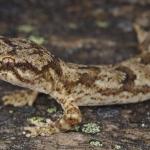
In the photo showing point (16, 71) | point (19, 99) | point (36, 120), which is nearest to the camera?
point (16, 71)

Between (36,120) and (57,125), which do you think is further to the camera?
(36,120)

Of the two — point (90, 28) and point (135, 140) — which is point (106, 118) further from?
point (90, 28)

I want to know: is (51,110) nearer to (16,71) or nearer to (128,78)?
(16,71)

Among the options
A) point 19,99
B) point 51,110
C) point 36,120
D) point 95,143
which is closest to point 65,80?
point 51,110

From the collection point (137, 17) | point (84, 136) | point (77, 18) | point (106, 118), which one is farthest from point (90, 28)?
point (84, 136)

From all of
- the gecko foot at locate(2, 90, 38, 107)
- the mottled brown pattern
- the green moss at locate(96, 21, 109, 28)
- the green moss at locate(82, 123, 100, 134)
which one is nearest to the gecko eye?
the gecko foot at locate(2, 90, 38, 107)

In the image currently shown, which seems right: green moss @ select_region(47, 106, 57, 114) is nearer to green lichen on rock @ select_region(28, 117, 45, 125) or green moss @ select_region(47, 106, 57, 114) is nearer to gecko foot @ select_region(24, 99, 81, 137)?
green lichen on rock @ select_region(28, 117, 45, 125)
